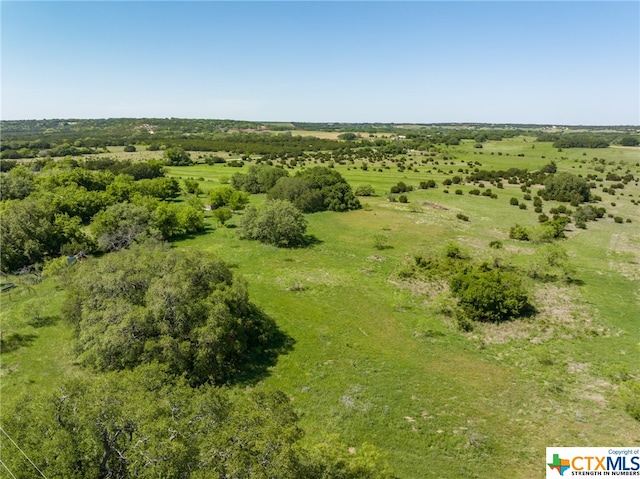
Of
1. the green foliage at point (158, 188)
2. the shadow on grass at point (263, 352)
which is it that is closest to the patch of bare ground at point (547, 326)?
the shadow on grass at point (263, 352)

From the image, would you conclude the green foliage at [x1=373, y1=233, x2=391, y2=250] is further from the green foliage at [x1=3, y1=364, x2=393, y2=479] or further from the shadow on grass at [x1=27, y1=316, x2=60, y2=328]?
the green foliage at [x1=3, y1=364, x2=393, y2=479]

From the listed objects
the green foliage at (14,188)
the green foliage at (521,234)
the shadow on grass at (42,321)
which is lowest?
the shadow on grass at (42,321)

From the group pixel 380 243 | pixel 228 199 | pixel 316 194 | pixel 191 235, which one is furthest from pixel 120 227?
pixel 316 194

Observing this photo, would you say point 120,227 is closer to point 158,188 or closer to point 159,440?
point 158,188

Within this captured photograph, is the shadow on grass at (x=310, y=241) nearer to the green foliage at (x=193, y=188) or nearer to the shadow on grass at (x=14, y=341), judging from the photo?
the shadow on grass at (x=14, y=341)

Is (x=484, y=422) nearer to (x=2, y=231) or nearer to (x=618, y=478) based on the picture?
(x=618, y=478)

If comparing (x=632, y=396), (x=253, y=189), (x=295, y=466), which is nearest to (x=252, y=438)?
(x=295, y=466)
